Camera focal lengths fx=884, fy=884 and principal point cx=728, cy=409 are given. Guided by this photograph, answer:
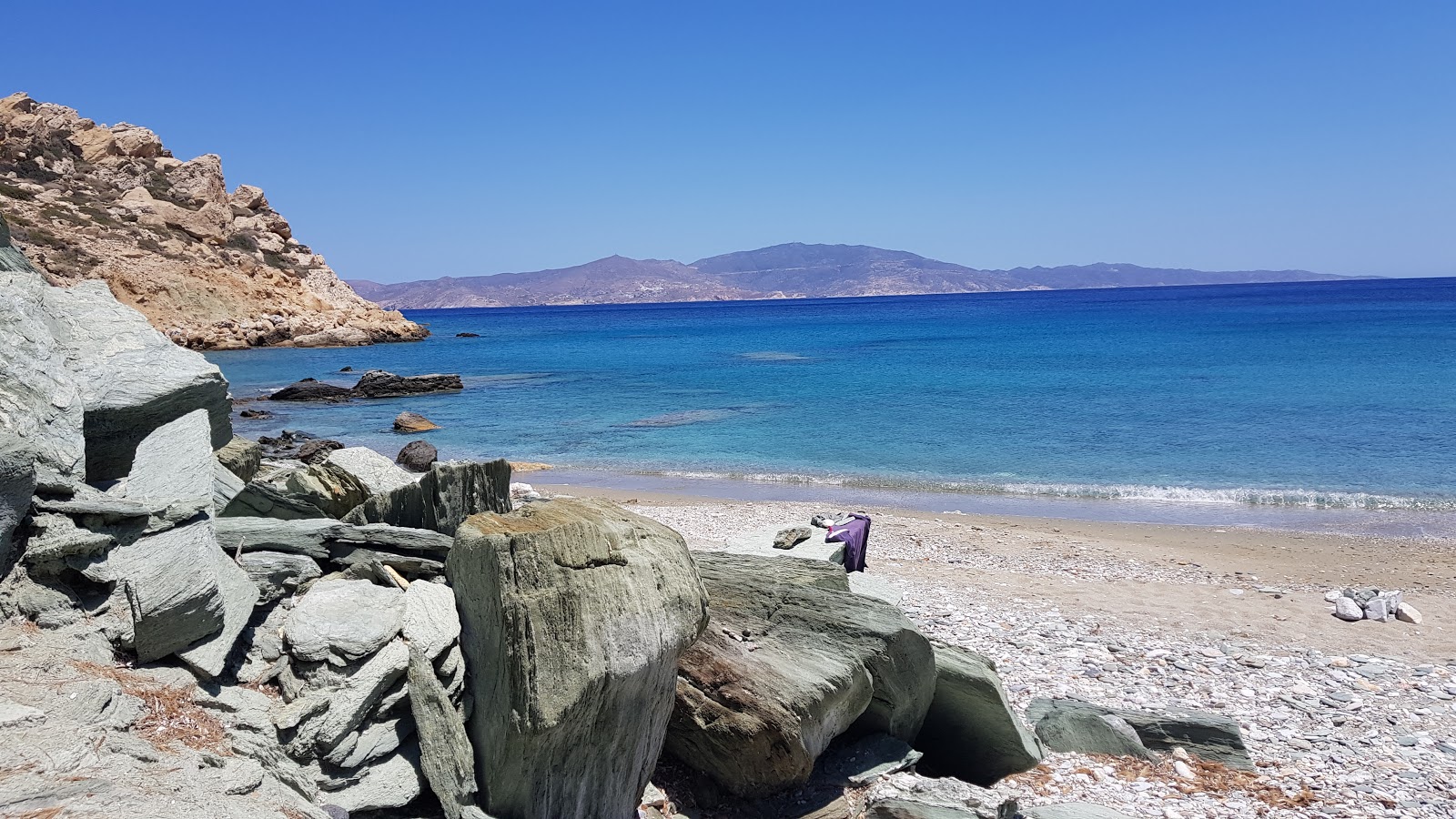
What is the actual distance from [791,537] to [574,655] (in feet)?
20.4

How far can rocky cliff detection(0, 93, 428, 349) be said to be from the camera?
58.7m

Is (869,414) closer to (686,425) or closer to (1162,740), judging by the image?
(686,425)

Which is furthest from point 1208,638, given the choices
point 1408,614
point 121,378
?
point 121,378

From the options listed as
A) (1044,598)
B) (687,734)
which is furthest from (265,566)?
(1044,598)

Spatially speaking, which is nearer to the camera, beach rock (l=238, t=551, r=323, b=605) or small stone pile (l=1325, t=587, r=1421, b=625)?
beach rock (l=238, t=551, r=323, b=605)

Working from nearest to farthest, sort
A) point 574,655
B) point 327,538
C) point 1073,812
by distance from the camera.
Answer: point 574,655
point 1073,812
point 327,538

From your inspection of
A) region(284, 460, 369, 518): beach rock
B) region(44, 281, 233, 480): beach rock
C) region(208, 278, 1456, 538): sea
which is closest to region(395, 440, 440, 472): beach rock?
region(208, 278, 1456, 538): sea

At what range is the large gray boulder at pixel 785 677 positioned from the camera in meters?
5.66

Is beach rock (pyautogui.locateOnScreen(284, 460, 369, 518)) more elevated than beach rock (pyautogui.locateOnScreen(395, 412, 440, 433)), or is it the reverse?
beach rock (pyautogui.locateOnScreen(284, 460, 369, 518))

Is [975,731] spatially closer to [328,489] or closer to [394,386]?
[328,489]

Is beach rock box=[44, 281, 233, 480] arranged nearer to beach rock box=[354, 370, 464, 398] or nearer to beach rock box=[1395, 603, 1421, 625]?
beach rock box=[1395, 603, 1421, 625]

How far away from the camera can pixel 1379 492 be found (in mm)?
18344

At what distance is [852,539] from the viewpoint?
10.7m

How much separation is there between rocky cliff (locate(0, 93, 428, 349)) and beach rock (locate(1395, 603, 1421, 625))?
5919 cm
